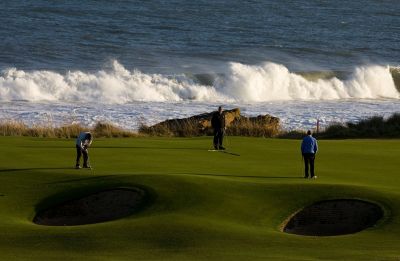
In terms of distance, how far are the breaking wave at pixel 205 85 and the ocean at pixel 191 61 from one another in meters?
0.09

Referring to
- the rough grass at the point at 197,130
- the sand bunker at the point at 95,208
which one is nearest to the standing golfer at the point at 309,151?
the sand bunker at the point at 95,208

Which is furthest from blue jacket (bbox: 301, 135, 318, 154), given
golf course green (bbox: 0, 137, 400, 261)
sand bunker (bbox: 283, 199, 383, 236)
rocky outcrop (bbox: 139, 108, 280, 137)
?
rocky outcrop (bbox: 139, 108, 280, 137)

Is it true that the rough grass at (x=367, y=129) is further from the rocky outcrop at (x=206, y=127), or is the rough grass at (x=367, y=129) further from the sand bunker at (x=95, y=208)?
the sand bunker at (x=95, y=208)

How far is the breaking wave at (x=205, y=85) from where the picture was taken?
203 feet

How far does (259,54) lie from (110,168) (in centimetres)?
4533

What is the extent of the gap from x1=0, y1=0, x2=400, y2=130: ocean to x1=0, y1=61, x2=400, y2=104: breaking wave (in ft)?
0.28

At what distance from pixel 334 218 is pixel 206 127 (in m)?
20.8

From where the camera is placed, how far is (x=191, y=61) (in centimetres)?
7319

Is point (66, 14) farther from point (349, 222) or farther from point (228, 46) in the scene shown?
point (349, 222)

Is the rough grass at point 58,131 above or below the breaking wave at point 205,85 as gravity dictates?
below

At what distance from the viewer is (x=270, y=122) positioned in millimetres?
48312

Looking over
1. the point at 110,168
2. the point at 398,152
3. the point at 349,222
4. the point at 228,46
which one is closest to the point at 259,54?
the point at 228,46

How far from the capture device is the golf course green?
23.0m

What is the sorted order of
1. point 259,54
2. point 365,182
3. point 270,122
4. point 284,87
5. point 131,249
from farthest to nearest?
point 259,54 → point 284,87 → point 270,122 → point 365,182 → point 131,249
